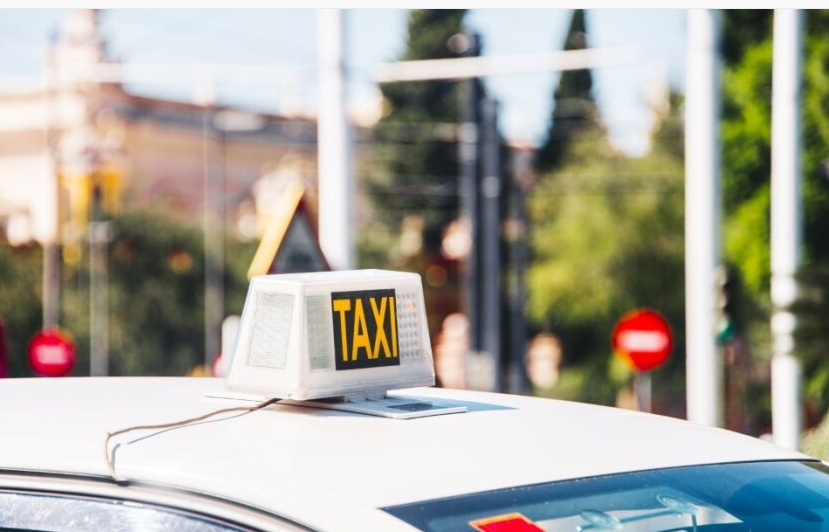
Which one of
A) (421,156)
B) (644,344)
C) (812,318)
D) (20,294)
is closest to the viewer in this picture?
(812,318)

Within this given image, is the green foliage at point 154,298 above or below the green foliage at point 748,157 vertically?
below

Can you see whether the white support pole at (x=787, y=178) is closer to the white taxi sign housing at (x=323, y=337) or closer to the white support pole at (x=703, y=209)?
the white support pole at (x=703, y=209)

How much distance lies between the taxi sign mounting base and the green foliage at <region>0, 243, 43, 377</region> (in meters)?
42.1

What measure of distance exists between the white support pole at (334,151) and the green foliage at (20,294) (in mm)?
32959

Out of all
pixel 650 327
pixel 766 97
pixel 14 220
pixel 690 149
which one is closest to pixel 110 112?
pixel 14 220

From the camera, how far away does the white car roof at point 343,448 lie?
1831 mm

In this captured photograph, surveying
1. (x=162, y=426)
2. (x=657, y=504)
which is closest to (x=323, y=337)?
(x=162, y=426)

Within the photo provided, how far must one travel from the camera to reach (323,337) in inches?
89.7

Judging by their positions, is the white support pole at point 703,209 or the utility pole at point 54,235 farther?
the utility pole at point 54,235

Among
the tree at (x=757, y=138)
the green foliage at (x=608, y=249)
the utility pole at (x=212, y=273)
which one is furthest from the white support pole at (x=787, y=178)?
the utility pole at (x=212, y=273)

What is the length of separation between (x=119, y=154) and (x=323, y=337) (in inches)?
1873

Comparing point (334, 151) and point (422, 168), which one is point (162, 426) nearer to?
point (334, 151)

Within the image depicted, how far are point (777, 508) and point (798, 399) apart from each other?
38.7 feet

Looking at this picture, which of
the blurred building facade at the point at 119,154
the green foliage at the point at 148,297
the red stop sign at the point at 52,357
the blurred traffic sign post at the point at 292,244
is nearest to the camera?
the blurred traffic sign post at the point at 292,244
